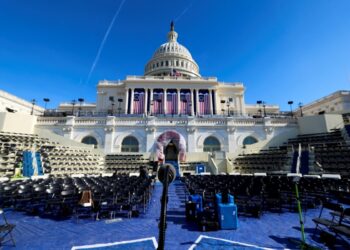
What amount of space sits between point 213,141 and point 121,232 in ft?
102

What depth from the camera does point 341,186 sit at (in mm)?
12320

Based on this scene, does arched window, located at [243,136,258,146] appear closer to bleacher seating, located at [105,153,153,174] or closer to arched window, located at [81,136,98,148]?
bleacher seating, located at [105,153,153,174]

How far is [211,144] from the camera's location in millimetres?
35688

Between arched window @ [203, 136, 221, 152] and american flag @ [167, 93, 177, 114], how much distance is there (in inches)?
696

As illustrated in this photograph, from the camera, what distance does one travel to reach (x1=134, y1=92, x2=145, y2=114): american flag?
50050 mm

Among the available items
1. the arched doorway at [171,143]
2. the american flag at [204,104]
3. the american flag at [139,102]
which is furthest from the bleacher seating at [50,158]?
the american flag at [204,104]

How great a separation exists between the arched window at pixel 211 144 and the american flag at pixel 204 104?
16.1m

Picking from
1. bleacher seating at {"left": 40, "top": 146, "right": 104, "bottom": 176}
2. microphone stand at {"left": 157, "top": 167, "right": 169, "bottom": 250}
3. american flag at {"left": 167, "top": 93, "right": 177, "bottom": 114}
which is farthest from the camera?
american flag at {"left": 167, "top": 93, "right": 177, "bottom": 114}

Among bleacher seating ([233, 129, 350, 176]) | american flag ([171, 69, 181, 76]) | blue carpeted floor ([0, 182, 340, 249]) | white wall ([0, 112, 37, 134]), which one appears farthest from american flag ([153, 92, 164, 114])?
blue carpeted floor ([0, 182, 340, 249])

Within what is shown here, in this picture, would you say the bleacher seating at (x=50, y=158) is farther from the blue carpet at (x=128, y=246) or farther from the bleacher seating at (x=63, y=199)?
the blue carpet at (x=128, y=246)

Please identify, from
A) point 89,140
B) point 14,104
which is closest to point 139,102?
point 89,140

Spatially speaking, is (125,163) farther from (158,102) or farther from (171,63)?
(171,63)

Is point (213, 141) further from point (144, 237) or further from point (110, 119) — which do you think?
point (144, 237)

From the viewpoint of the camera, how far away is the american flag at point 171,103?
5063 cm
